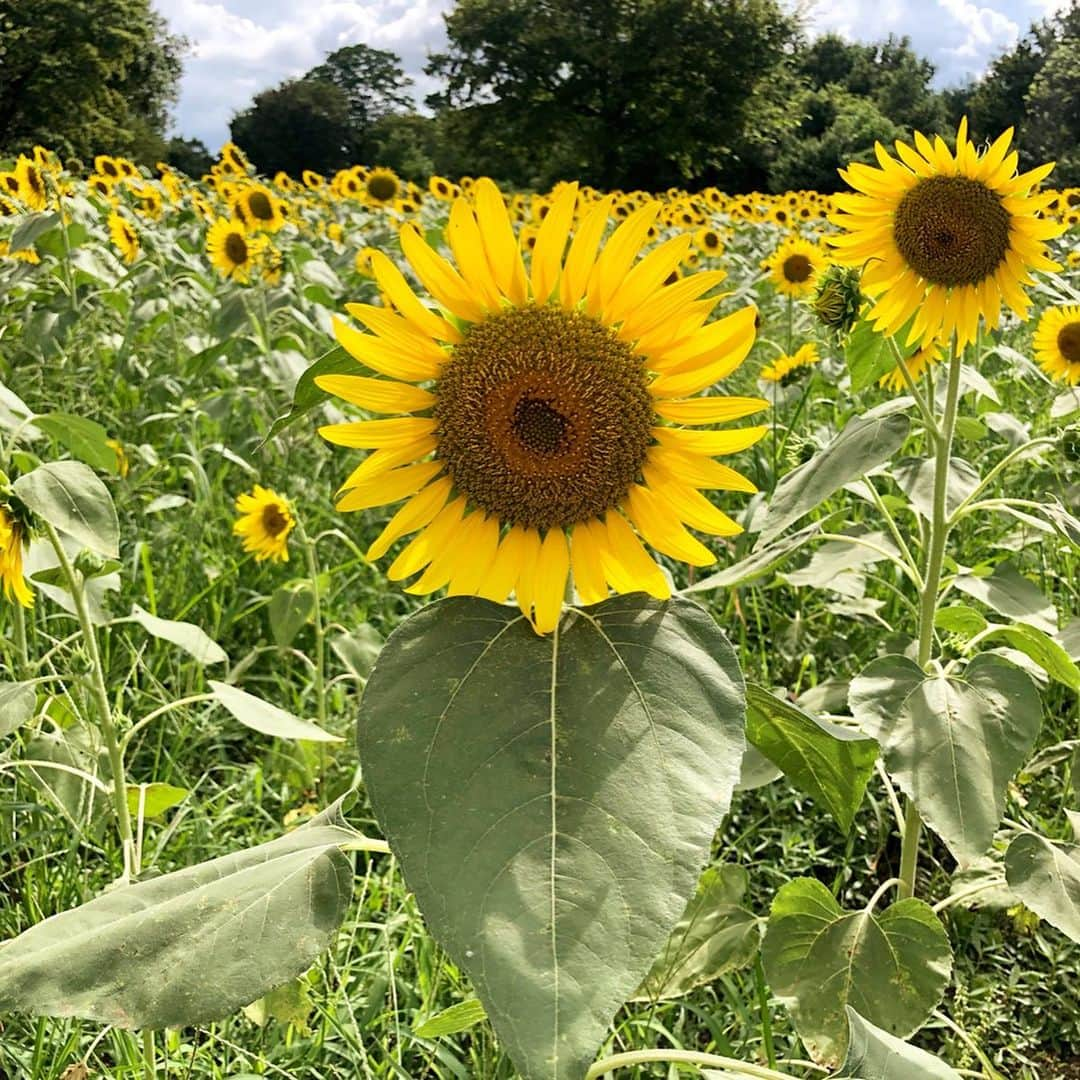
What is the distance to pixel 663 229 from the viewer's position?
885 centimetres

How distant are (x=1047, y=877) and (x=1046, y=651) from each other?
247 millimetres

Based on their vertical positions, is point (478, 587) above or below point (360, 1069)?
above

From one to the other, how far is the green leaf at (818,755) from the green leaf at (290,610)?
1.34 m

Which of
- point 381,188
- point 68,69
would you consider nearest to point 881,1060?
point 381,188

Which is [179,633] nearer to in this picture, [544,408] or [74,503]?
[74,503]

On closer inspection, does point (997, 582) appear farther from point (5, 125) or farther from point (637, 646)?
point (5, 125)

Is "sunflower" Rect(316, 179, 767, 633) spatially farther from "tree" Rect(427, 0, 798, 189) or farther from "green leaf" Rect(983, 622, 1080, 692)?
"tree" Rect(427, 0, 798, 189)

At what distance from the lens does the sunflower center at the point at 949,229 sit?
1.72 metres

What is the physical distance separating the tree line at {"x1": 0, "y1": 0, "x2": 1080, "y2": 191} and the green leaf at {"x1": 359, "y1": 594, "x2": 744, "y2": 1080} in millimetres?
22393

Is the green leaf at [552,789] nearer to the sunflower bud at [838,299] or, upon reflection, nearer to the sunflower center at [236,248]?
the sunflower bud at [838,299]

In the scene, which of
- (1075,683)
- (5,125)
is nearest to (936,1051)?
(1075,683)

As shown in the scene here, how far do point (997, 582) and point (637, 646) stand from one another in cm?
112

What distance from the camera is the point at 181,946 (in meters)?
0.73

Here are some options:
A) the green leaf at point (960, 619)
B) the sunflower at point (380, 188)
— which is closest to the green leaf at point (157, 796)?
the green leaf at point (960, 619)
